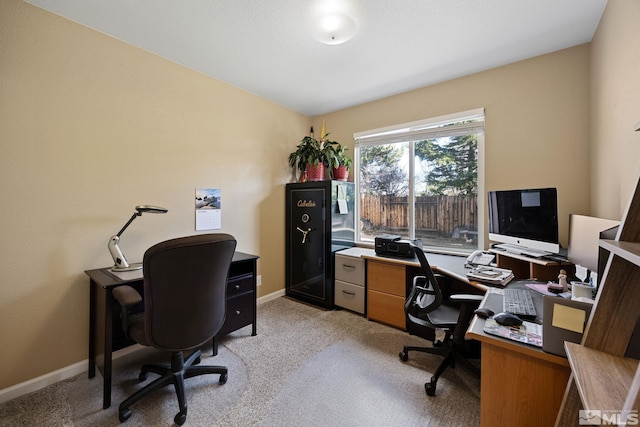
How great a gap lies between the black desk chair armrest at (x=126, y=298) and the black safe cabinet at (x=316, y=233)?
1.93 m

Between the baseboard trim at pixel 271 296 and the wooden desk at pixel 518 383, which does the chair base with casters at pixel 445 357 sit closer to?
the wooden desk at pixel 518 383

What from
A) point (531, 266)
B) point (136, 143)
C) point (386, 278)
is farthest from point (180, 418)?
point (531, 266)

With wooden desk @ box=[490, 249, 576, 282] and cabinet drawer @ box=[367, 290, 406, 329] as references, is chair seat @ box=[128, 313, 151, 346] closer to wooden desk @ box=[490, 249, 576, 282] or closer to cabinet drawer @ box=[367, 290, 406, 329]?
cabinet drawer @ box=[367, 290, 406, 329]

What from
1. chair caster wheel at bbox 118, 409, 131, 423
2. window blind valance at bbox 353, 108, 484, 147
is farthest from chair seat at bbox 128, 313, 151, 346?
window blind valance at bbox 353, 108, 484, 147

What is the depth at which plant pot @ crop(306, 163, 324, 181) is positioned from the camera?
330 cm

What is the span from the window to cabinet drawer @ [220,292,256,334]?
175 centimetres

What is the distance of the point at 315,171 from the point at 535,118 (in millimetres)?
2288

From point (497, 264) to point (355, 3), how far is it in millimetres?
2269

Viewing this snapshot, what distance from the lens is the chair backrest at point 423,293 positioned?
1.79m

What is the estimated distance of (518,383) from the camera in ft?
3.57

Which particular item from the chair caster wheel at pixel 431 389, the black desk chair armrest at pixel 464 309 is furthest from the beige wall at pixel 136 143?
the chair caster wheel at pixel 431 389

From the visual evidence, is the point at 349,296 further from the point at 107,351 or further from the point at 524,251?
the point at 107,351

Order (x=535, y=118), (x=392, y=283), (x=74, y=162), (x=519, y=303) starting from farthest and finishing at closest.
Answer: (x=392, y=283)
(x=535, y=118)
(x=74, y=162)
(x=519, y=303)
